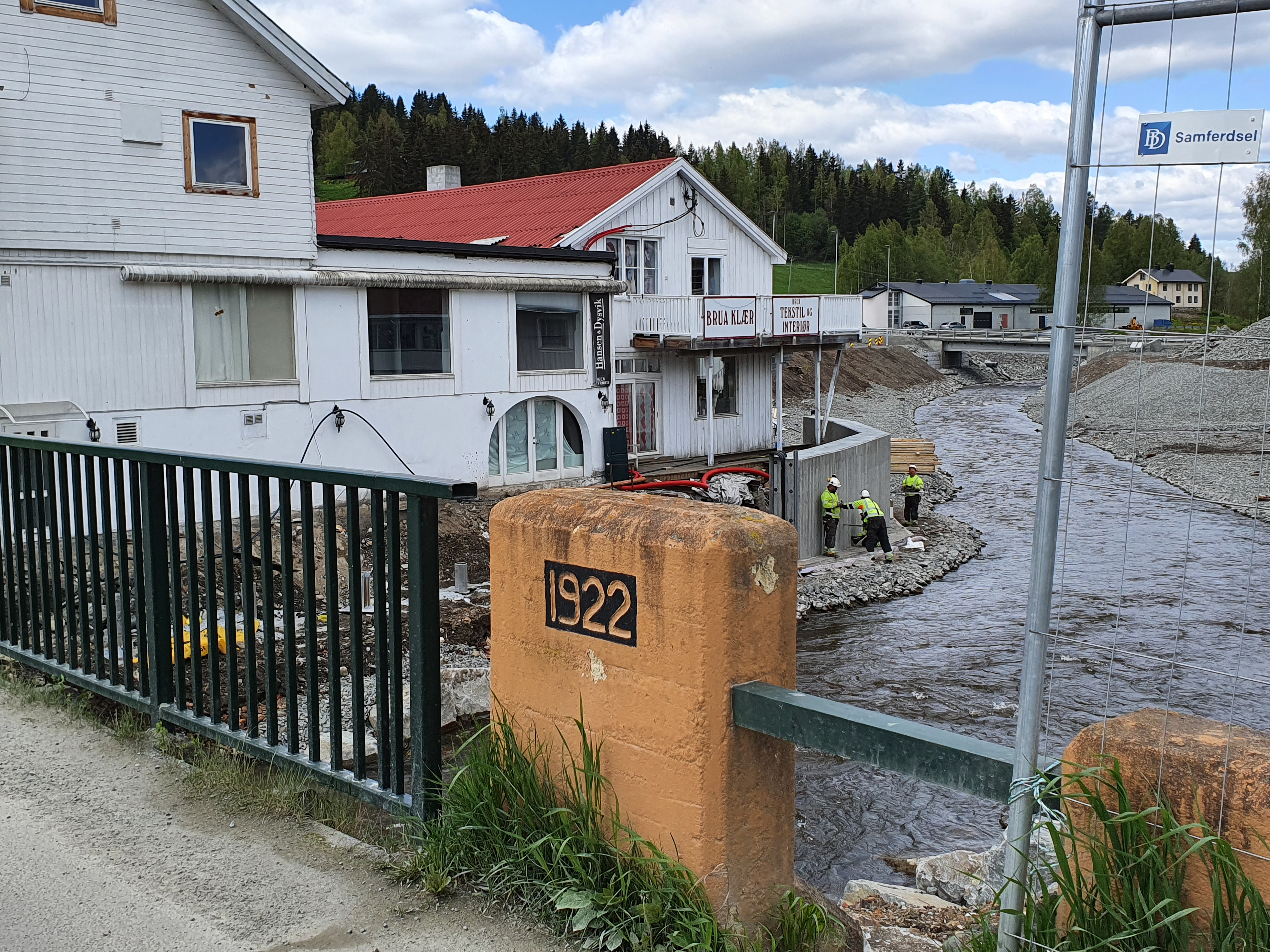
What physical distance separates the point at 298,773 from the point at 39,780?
129cm

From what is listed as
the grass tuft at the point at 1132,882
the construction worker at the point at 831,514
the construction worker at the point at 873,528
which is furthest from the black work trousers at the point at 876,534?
the grass tuft at the point at 1132,882

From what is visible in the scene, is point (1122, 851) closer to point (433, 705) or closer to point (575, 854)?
point (575, 854)

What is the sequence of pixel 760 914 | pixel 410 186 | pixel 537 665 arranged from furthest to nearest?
pixel 410 186 → pixel 537 665 → pixel 760 914

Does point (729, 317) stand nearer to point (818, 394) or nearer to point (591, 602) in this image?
point (818, 394)

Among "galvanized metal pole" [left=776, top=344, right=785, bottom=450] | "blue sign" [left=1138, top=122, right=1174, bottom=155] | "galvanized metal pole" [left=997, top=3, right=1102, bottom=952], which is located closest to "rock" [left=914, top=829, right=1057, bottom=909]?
"galvanized metal pole" [left=997, top=3, right=1102, bottom=952]

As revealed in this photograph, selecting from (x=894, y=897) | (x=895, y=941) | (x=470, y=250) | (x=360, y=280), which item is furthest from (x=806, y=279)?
(x=895, y=941)

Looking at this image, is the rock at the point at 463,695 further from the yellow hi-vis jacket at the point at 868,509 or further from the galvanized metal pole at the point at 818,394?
the galvanized metal pole at the point at 818,394

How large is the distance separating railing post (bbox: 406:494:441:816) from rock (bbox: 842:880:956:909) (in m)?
2.30

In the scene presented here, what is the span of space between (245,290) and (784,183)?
492 ft

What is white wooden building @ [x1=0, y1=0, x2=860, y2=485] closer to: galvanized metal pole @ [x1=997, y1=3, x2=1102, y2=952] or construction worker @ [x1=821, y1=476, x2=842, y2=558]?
construction worker @ [x1=821, y1=476, x2=842, y2=558]

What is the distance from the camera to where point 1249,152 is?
264 centimetres

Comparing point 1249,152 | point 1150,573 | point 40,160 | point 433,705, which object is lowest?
point 1150,573

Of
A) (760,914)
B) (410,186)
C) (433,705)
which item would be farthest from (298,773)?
(410,186)

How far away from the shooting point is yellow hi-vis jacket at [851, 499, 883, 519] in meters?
26.6
